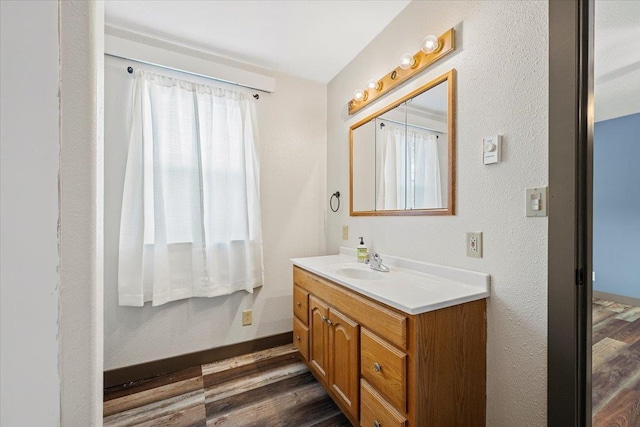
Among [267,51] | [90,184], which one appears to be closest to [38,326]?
[90,184]

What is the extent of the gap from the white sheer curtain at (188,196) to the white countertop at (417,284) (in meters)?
0.74

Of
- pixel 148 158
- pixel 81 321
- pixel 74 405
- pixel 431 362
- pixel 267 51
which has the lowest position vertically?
pixel 431 362

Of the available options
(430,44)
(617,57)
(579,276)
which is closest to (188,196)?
(430,44)

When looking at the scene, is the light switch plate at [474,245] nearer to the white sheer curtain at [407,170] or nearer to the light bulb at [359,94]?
the white sheer curtain at [407,170]

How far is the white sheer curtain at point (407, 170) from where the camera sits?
4.93 feet

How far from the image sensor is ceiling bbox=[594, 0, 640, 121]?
139 centimetres

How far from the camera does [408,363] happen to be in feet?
3.39

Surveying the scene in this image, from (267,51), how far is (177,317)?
2155 mm

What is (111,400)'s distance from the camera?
167 cm

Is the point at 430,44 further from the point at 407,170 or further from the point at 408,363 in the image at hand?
the point at 408,363

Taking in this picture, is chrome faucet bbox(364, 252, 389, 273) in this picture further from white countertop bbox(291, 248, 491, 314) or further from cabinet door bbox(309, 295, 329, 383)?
cabinet door bbox(309, 295, 329, 383)

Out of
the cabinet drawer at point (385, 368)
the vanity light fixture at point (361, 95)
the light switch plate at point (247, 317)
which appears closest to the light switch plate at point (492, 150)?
the cabinet drawer at point (385, 368)

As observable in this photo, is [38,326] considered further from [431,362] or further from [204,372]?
[204,372]

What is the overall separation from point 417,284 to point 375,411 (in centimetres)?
61
